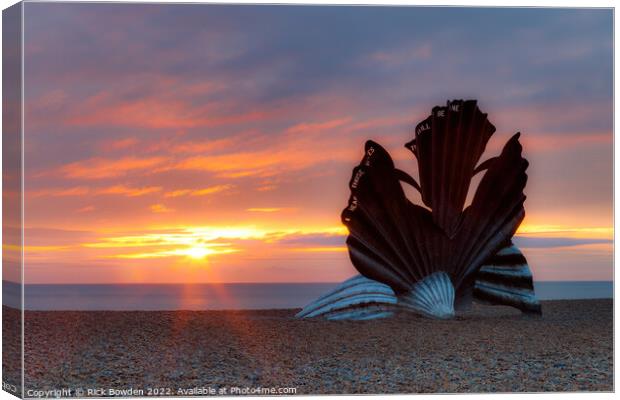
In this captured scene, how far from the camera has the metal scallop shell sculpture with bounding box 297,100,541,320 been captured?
919cm

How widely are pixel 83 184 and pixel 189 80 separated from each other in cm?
126

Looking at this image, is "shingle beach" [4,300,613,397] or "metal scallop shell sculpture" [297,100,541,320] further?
"metal scallop shell sculpture" [297,100,541,320]

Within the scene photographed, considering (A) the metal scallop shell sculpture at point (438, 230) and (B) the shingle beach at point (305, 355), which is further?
(A) the metal scallop shell sculpture at point (438, 230)

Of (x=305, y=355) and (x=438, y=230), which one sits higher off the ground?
(x=438, y=230)

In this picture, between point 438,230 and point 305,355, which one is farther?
point 438,230

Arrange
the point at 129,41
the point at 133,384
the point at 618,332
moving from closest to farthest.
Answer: the point at 133,384 → the point at 129,41 → the point at 618,332

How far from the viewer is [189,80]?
838cm

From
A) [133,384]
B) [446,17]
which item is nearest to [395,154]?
[446,17]

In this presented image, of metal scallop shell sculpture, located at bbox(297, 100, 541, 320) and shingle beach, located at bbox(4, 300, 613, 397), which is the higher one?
metal scallop shell sculpture, located at bbox(297, 100, 541, 320)

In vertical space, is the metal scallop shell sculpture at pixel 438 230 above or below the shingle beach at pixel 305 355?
above

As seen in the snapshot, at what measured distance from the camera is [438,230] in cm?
963

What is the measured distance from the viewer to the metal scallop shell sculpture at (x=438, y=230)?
919cm

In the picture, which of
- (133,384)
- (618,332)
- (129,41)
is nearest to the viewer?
(133,384)

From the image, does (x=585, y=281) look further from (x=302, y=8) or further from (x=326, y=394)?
(x=302, y=8)
